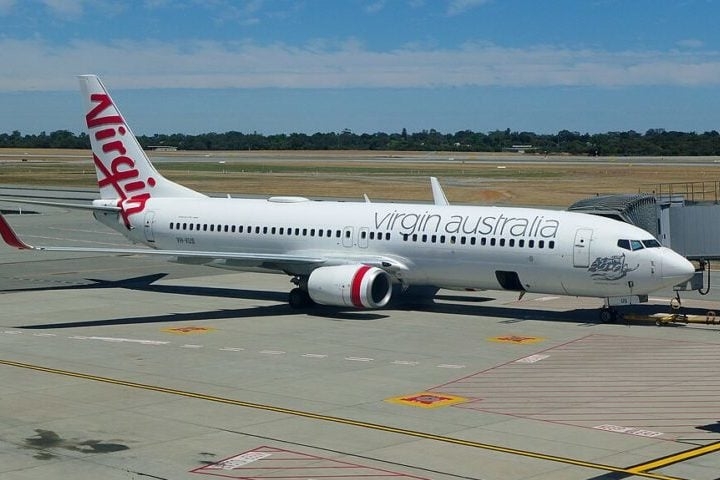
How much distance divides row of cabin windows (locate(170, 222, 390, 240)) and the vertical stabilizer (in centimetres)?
263

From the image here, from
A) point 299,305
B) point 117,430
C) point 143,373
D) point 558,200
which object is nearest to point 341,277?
point 299,305

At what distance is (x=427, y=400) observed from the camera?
2638cm

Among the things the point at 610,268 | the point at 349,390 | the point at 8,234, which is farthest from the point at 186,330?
the point at 610,268

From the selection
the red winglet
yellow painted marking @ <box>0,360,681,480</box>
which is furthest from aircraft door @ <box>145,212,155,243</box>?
yellow painted marking @ <box>0,360,681,480</box>

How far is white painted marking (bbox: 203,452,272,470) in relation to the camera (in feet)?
67.7

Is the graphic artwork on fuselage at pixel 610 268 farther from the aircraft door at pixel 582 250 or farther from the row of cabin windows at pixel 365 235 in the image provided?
the row of cabin windows at pixel 365 235

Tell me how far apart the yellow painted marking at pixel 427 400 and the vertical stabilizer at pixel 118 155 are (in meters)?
23.2

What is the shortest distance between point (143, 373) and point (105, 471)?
368 inches

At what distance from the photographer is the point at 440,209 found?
41.0m

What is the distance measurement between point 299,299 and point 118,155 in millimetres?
11692

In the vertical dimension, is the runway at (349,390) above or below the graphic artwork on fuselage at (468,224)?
below

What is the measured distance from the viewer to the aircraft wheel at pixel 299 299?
135ft

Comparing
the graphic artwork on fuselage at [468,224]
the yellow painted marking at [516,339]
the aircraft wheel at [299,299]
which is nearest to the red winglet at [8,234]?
the aircraft wheel at [299,299]

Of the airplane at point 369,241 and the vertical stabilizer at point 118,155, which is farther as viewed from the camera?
the vertical stabilizer at point 118,155
